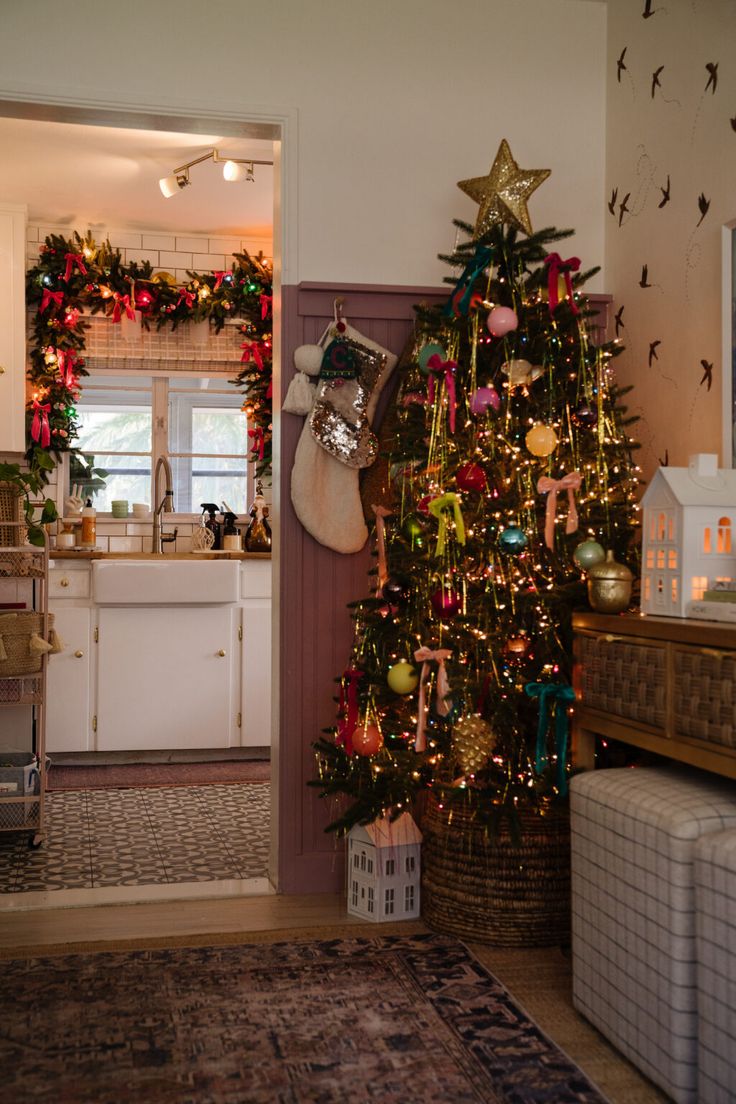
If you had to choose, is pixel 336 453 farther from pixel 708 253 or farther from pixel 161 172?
pixel 161 172

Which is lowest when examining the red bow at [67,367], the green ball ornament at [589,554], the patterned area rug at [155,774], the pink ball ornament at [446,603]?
the patterned area rug at [155,774]

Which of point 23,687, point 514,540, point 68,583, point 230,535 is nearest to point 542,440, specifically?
point 514,540

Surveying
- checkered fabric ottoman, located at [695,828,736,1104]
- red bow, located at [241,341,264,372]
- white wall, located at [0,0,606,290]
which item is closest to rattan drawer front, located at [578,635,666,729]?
checkered fabric ottoman, located at [695,828,736,1104]

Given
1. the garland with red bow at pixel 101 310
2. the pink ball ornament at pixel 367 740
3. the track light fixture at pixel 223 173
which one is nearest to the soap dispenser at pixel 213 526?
the garland with red bow at pixel 101 310

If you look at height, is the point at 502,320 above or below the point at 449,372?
above

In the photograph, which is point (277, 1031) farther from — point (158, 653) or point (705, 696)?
point (158, 653)

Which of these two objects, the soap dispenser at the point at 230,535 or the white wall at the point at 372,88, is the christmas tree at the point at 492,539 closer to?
the white wall at the point at 372,88

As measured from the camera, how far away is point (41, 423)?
5312 mm

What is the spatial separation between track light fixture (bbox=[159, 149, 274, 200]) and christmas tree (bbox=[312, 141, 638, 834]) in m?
1.85

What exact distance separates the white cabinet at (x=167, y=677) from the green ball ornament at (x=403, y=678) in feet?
8.43

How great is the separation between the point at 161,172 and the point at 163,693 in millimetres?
2325

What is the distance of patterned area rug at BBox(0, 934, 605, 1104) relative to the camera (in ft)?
6.31

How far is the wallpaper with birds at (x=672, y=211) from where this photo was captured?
2.71 metres

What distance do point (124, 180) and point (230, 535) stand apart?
1.78 m
